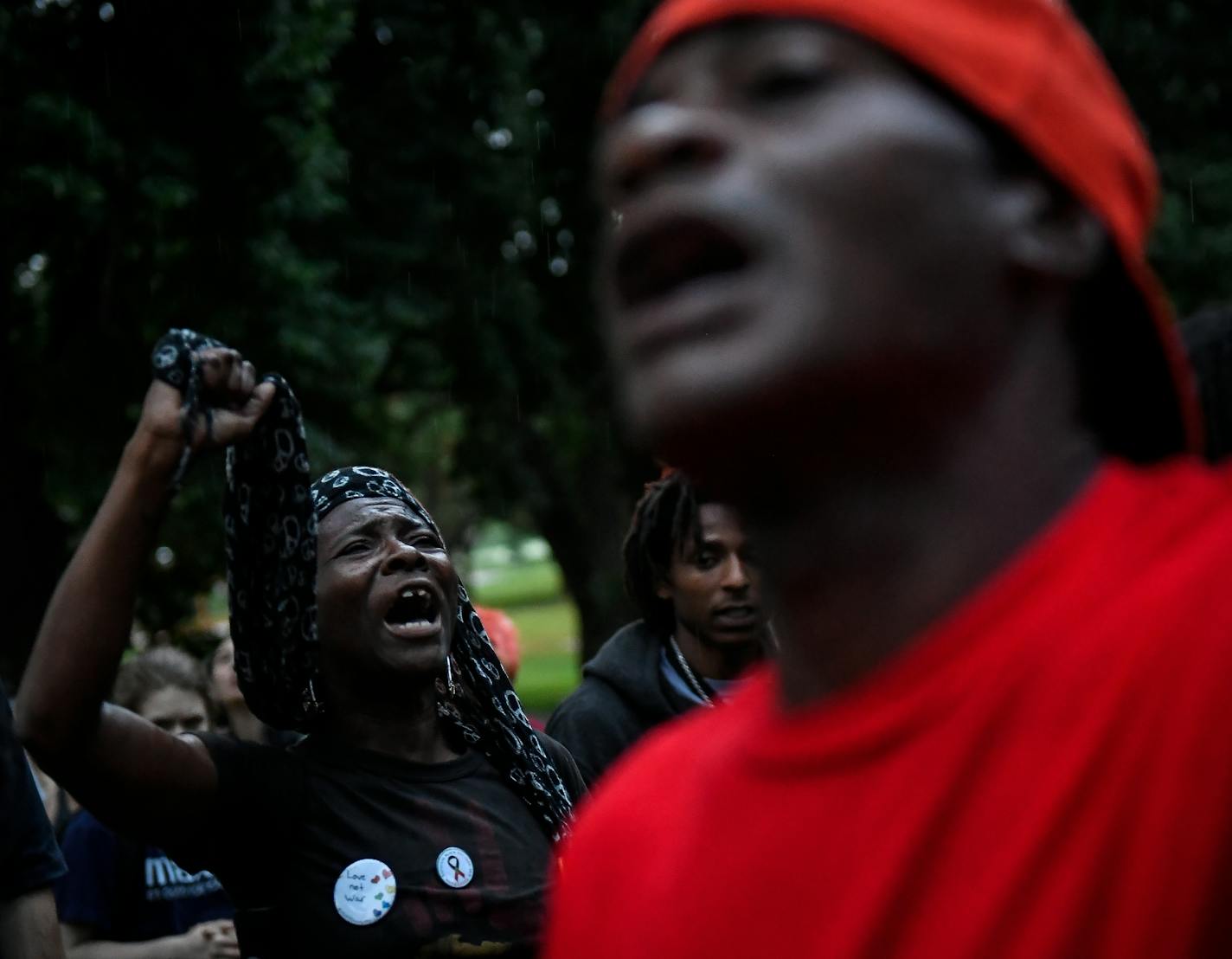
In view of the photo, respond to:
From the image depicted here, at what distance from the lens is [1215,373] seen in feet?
6.13

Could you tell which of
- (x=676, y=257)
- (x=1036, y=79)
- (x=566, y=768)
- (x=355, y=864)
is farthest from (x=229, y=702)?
(x=1036, y=79)

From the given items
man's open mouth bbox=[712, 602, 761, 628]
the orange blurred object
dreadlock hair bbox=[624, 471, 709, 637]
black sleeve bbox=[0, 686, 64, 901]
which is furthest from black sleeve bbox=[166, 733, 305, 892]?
the orange blurred object

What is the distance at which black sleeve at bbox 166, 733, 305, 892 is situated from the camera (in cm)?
327

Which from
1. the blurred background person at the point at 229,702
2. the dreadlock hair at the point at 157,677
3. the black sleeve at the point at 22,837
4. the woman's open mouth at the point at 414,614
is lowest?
the blurred background person at the point at 229,702

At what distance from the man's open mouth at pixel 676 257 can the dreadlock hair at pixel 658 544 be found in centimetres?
363

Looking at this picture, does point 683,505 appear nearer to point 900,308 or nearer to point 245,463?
point 245,463

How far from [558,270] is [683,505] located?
1418 cm

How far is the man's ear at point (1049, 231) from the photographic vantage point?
121 centimetres

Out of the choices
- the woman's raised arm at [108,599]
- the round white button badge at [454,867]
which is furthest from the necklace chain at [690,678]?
the woman's raised arm at [108,599]

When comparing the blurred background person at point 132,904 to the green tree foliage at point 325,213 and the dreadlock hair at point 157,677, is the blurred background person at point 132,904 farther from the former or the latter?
the green tree foliage at point 325,213

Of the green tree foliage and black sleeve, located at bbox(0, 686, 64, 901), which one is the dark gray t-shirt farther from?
the green tree foliage

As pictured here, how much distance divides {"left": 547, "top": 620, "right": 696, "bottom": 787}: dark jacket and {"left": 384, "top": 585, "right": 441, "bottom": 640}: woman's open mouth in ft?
3.00

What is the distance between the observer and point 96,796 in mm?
3066

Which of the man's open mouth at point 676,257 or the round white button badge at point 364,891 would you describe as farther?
the round white button badge at point 364,891
